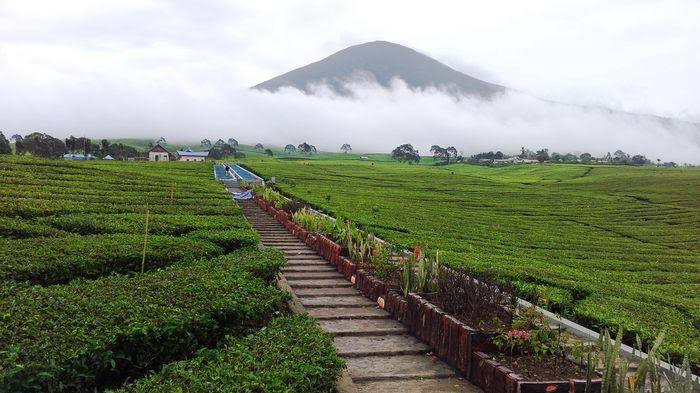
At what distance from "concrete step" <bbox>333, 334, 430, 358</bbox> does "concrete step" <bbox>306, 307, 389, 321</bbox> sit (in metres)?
0.87

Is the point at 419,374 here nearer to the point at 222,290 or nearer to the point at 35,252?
the point at 222,290

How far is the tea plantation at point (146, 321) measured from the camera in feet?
15.7

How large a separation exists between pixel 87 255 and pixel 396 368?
236 inches

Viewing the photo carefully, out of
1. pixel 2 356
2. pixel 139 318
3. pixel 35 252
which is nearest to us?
pixel 2 356

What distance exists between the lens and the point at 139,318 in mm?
5953

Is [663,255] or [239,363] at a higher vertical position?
[239,363]

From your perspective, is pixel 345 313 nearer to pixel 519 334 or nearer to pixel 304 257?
pixel 519 334

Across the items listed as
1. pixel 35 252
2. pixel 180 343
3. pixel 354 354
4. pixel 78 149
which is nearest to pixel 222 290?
pixel 180 343

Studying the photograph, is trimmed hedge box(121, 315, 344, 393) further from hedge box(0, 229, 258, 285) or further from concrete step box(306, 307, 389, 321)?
hedge box(0, 229, 258, 285)

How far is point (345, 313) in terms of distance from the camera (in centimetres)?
934

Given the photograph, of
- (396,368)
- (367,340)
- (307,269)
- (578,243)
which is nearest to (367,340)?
(367,340)

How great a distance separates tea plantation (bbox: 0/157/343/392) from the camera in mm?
4797

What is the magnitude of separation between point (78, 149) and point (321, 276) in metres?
107

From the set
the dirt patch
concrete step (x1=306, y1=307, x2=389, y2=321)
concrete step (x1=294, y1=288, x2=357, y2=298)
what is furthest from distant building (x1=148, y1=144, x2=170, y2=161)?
the dirt patch
